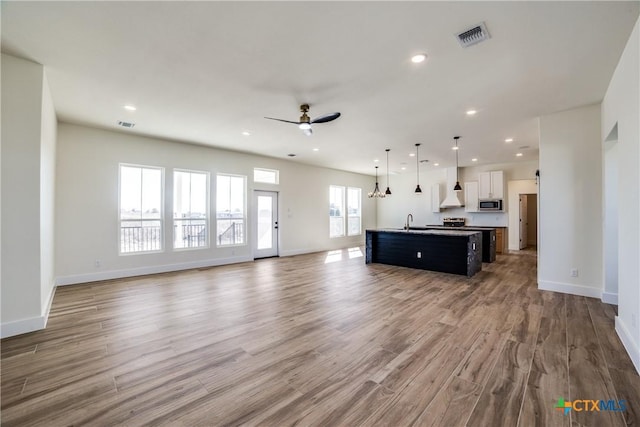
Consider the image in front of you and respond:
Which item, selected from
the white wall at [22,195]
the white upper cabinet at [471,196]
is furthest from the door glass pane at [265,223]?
the white upper cabinet at [471,196]

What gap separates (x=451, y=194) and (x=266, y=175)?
6.58m

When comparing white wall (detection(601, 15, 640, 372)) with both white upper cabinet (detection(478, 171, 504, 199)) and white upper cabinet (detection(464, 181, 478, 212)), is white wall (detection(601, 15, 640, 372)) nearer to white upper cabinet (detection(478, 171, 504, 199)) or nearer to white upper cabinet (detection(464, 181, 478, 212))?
white upper cabinet (detection(478, 171, 504, 199))

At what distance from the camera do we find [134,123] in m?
5.04

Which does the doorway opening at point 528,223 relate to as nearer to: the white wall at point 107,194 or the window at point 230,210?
the white wall at point 107,194

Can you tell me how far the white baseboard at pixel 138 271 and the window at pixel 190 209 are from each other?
1.45 feet

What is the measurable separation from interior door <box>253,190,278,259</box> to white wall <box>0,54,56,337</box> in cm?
493

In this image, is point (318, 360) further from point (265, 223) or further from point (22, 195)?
point (265, 223)

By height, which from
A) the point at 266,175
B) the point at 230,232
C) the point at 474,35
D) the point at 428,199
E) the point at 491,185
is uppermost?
the point at 474,35

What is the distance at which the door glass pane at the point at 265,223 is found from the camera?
26.3 feet

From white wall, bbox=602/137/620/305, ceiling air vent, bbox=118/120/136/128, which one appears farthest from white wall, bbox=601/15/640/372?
ceiling air vent, bbox=118/120/136/128

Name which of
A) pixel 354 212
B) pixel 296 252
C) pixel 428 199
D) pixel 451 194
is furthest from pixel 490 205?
pixel 296 252

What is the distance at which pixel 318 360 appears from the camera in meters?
2.42

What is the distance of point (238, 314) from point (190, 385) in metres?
1.46

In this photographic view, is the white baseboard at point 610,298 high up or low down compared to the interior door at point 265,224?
down
